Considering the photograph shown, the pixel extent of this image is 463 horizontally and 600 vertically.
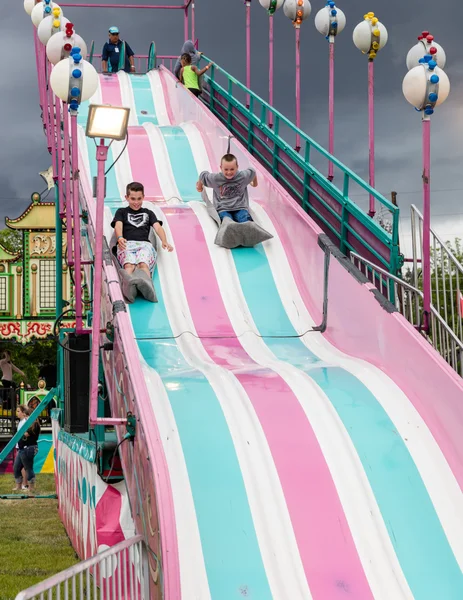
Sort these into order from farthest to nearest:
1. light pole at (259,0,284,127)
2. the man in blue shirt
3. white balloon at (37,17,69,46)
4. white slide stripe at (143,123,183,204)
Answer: the man in blue shirt → light pole at (259,0,284,127) → white slide stripe at (143,123,183,204) → white balloon at (37,17,69,46)

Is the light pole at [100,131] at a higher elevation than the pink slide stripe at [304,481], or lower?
higher

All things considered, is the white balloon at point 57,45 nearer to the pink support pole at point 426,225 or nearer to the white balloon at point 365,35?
the white balloon at point 365,35

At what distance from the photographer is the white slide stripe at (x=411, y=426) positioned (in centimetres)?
512

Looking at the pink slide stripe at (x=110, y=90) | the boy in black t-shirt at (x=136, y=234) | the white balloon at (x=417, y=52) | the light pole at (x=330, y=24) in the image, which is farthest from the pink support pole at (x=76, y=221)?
the pink slide stripe at (x=110, y=90)

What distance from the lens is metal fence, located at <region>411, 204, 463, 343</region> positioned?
21.2ft

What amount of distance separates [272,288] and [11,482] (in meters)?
8.88

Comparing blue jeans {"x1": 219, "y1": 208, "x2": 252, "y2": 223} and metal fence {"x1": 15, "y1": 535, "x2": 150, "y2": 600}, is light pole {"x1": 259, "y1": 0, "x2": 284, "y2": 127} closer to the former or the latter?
blue jeans {"x1": 219, "y1": 208, "x2": 252, "y2": 223}

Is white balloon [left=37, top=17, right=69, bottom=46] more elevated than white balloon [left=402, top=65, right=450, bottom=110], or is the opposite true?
white balloon [left=37, top=17, right=69, bottom=46]

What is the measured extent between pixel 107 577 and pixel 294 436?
1.76m

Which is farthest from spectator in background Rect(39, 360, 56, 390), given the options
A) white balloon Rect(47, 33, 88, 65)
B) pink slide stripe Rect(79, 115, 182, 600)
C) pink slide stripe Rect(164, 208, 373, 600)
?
pink slide stripe Rect(79, 115, 182, 600)

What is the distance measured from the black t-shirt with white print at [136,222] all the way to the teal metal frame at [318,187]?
1781 mm

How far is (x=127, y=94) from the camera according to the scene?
16.2 metres

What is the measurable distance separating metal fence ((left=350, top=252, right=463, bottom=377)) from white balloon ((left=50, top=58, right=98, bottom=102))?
8.78ft

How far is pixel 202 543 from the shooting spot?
477cm
